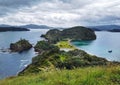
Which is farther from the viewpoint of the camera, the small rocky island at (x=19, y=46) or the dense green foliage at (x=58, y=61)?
the small rocky island at (x=19, y=46)

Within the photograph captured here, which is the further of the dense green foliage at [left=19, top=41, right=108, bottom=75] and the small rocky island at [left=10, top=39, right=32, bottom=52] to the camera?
the small rocky island at [left=10, top=39, right=32, bottom=52]

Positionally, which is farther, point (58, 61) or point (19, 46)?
point (19, 46)

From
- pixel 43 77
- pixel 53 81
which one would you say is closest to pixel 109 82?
pixel 53 81

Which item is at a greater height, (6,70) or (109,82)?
Result: (109,82)

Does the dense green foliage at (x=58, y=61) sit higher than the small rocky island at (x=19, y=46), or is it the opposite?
the dense green foliage at (x=58, y=61)

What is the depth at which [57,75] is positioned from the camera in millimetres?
10336

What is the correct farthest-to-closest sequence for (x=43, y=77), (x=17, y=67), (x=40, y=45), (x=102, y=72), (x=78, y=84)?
(x=40, y=45)
(x=17, y=67)
(x=43, y=77)
(x=102, y=72)
(x=78, y=84)

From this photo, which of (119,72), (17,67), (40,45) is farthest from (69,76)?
(40,45)

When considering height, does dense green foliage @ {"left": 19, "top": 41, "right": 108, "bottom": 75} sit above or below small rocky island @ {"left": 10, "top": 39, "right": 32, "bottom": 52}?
above

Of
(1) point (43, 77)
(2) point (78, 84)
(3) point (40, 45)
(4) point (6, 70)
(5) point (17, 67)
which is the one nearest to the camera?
(2) point (78, 84)

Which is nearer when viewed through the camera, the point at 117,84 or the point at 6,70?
the point at 117,84

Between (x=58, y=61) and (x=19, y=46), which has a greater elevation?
(x=58, y=61)

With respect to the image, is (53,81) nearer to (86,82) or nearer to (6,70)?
(86,82)

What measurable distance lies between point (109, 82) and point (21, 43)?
18230 centimetres
